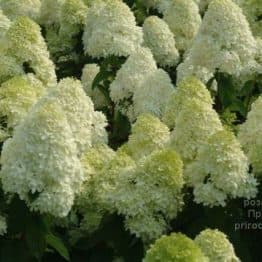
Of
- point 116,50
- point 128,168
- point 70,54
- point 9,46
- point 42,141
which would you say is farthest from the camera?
point 70,54

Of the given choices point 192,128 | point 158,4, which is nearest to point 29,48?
point 192,128

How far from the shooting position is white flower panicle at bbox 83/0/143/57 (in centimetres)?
482

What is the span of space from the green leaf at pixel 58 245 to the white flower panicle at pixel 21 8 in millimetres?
3033

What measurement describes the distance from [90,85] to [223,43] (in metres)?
0.90

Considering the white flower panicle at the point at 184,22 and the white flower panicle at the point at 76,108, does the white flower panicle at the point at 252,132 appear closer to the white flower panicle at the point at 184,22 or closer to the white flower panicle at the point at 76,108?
the white flower panicle at the point at 76,108

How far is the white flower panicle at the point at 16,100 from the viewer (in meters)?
3.68

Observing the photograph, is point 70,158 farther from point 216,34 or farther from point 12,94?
point 216,34

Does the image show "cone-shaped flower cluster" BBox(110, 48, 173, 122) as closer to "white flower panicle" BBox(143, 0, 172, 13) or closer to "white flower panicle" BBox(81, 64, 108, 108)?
"white flower panicle" BBox(81, 64, 108, 108)

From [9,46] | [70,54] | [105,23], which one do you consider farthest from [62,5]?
[9,46]

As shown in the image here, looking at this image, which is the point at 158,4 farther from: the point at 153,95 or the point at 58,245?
the point at 58,245

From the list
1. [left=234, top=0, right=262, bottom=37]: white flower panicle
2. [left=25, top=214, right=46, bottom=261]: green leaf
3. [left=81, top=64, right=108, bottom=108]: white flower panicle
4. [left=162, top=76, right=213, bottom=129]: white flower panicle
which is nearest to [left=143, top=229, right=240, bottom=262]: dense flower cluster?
[left=25, top=214, right=46, bottom=261]: green leaf

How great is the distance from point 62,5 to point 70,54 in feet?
1.34

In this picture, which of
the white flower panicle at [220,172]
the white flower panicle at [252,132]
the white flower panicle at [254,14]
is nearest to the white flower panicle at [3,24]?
the white flower panicle at [254,14]

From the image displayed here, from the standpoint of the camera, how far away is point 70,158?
10.1 ft
